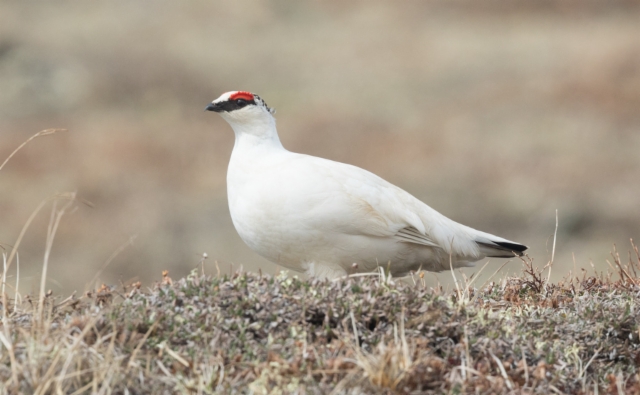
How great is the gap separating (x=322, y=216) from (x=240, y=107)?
1115mm

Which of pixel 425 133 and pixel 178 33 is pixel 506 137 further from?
pixel 178 33

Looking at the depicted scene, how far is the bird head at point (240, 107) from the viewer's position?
5496 mm

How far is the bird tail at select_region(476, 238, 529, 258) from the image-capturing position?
5.58 meters

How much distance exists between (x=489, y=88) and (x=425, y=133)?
298 cm

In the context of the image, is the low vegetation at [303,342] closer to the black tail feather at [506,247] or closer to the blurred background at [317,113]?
the black tail feather at [506,247]

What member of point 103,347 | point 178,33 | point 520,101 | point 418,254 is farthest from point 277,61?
point 103,347

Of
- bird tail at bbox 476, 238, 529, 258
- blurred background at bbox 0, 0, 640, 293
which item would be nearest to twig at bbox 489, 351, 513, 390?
bird tail at bbox 476, 238, 529, 258

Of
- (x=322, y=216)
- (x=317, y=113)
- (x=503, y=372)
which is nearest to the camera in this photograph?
(x=503, y=372)

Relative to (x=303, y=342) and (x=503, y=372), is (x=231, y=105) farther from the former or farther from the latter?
(x=503, y=372)

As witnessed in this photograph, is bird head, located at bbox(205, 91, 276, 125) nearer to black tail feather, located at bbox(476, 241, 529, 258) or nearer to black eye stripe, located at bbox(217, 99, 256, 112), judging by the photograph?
black eye stripe, located at bbox(217, 99, 256, 112)

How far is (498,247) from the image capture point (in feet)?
18.4

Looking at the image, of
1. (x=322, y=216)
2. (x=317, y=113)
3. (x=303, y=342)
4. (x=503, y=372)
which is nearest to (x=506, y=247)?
(x=322, y=216)

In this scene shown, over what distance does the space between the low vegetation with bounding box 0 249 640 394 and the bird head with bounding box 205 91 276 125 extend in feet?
5.76

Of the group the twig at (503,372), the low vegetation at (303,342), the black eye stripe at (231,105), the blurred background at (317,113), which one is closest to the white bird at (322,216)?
the black eye stripe at (231,105)
